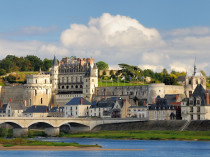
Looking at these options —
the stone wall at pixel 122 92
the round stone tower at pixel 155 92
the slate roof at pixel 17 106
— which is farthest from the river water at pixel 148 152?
→ the slate roof at pixel 17 106

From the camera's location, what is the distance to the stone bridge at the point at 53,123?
4077 inches

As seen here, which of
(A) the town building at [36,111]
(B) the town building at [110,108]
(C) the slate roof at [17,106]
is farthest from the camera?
(C) the slate roof at [17,106]

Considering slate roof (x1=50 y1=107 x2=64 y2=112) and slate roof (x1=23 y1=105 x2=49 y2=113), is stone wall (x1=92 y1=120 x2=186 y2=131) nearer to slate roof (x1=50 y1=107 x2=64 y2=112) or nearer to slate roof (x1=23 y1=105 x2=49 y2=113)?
slate roof (x1=50 y1=107 x2=64 y2=112)

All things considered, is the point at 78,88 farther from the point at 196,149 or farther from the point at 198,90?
the point at 196,149

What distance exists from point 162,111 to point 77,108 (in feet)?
64.4

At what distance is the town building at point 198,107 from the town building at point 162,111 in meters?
3.13

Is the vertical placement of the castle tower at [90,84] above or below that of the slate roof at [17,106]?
above

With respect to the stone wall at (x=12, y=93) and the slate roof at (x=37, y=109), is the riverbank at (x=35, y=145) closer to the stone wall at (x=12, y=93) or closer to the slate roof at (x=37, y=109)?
the slate roof at (x=37, y=109)

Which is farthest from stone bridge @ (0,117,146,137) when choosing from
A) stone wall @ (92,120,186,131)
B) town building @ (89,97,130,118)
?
→ town building @ (89,97,130,118)

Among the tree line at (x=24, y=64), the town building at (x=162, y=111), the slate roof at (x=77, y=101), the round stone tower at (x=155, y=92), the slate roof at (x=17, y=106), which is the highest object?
the tree line at (x=24, y=64)

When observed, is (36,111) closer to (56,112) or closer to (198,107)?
(56,112)

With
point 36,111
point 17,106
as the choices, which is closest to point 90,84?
point 36,111

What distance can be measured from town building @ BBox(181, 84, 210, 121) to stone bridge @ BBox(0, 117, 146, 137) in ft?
32.2

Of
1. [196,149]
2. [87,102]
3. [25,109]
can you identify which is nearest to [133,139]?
[196,149]
